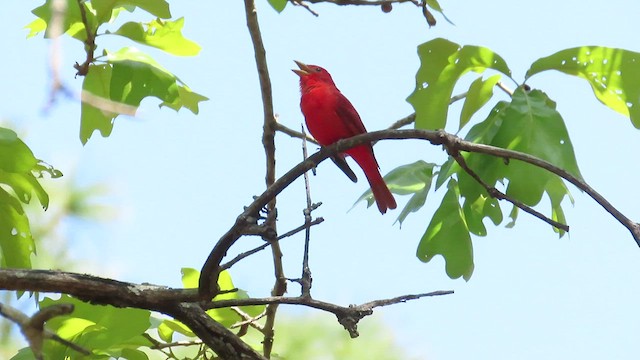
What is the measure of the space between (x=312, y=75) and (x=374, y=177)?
1195mm

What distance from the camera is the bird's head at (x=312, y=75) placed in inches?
202

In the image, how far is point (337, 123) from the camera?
4.55 meters

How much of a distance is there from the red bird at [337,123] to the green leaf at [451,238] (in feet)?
2.43

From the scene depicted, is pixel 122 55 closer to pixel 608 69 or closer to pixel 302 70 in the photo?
pixel 608 69

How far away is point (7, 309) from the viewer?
168cm

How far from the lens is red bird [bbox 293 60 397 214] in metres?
4.13

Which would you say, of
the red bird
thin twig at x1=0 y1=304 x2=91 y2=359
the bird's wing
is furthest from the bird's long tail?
thin twig at x1=0 y1=304 x2=91 y2=359

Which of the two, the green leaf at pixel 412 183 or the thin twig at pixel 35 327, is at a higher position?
the green leaf at pixel 412 183

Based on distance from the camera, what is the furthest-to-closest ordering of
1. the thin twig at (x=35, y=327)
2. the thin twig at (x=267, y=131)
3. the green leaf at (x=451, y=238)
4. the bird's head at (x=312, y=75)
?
the bird's head at (x=312, y=75) < the thin twig at (x=267, y=131) < the green leaf at (x=451, y=238) < the thin twig at (x=35, y=327)

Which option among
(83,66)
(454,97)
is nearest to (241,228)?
(83,66)

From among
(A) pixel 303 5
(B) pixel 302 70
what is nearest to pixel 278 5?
(A) pixel 303 5

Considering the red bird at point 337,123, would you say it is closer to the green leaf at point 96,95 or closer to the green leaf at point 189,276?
the green leaf at point 189,276

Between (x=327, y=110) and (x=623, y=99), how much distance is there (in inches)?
69.8

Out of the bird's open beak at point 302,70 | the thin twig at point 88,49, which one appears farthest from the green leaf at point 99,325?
the bird's open beak at point 302,70
